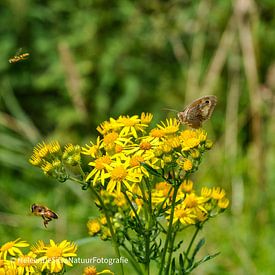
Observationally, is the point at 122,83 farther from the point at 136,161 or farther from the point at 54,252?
the point at 54,252

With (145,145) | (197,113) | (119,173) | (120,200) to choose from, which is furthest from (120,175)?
(197,113)

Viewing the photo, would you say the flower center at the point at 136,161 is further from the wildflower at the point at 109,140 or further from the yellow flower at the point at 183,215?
the yellow flower at the point at 183,215

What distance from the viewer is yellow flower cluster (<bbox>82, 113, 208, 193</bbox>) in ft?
5.27

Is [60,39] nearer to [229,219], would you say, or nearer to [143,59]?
[143,59]

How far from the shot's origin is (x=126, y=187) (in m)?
1.66

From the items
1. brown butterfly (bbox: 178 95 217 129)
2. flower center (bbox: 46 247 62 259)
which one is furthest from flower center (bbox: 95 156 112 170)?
brown butterfly (bbox: 178 95 217 129)

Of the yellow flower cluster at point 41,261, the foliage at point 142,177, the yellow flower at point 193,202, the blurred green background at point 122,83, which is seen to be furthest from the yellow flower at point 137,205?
the blurred green background at point 122,83

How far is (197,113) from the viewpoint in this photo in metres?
1.96

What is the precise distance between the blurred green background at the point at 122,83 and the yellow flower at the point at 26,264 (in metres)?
2.34

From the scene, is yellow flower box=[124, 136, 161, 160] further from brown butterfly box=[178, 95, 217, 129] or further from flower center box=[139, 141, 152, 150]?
brown butterfly box=[178, 95, 217, 129]

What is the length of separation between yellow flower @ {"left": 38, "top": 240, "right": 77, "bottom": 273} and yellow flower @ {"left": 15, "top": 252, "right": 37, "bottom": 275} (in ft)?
0.07

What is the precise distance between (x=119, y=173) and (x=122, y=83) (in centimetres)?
301

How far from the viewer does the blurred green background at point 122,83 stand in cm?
409

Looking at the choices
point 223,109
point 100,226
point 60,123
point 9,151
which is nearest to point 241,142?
point 223,109
